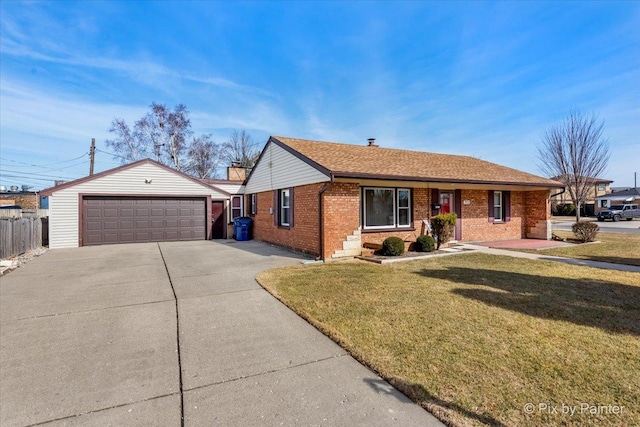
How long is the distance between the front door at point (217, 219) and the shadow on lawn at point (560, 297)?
13036 mm

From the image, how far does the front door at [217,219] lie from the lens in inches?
682

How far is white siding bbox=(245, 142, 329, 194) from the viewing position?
34.9 ft

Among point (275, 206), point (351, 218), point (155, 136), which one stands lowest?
point (351, 218)

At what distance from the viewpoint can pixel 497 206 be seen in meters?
14.4

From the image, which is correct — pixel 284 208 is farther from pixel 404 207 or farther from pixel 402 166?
pixel 402 166

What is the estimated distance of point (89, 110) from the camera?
1709cm

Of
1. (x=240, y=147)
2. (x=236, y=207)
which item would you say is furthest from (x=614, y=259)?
(x=240, y=147)

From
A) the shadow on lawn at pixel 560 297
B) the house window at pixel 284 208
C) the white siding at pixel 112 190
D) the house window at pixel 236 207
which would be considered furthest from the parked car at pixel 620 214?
the white siding at pixel 112 190

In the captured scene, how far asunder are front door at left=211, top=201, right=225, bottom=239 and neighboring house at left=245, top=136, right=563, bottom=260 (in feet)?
8.26

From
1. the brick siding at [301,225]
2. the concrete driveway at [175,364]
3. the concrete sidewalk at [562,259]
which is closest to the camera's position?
the concrete driveway at [175,364]

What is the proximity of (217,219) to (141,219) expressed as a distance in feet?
12.4

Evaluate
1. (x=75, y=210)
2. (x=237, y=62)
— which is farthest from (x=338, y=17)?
(x=75, y=210)

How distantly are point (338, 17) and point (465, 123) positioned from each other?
11671mm

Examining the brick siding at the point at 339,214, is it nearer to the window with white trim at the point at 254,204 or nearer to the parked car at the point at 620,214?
the window with white trim at the point at 254,204
